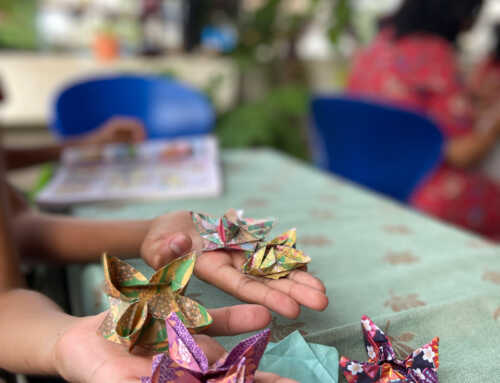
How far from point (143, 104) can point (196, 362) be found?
142 cm

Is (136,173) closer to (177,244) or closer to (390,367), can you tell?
(177,244)

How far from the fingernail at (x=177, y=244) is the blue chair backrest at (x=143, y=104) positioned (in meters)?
1.21

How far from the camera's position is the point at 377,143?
117 centimetres

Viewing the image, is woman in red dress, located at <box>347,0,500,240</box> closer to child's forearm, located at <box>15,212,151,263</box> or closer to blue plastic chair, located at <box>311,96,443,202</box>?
blue plastic chair, located at <box>311,96,443,202</box>

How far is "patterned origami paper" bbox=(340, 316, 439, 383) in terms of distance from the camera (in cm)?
25

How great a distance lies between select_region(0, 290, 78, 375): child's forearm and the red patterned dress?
1.15m

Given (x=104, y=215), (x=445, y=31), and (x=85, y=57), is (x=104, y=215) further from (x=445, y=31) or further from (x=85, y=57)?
(x=85, y=57)

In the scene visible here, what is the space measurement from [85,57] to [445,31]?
181 cm

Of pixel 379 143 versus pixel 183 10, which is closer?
pixel 379 143

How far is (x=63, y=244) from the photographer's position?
1.50 ft

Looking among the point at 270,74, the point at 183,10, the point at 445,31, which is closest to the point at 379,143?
the point at 445,31

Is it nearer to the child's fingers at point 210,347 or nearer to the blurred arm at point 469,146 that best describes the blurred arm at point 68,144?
the child's fingers at point 210,347

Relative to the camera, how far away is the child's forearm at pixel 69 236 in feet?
1.30

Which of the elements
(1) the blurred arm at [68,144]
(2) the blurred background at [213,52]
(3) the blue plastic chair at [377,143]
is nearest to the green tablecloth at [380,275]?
(1) the blurred arm at [68,144]
